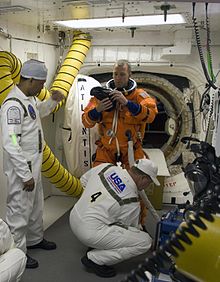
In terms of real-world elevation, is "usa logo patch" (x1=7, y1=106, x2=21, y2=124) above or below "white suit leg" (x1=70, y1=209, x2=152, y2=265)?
above

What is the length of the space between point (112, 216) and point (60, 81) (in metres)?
1.70

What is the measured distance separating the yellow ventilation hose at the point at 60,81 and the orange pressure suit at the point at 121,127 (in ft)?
1.37

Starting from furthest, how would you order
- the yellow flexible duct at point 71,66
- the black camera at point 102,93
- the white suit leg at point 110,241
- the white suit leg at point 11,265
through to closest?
the yellow flexible duct at point 71,66, the black camera at point 102,93, the white suit leg at point 110,241, the white suit leg at point 11,265

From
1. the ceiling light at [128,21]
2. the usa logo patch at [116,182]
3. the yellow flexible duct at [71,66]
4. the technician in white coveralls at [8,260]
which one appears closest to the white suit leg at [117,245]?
the usa logo patch at [116,182]

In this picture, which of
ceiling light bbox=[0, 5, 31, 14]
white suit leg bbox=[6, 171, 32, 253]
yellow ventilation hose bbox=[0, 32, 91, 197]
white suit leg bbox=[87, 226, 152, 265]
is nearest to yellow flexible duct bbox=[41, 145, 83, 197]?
yellow ventilation hose bbox=[0, 32, 91, 197]

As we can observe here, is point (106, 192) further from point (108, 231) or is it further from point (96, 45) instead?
point (96, 45)

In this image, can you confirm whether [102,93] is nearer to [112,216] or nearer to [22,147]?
[22,147]

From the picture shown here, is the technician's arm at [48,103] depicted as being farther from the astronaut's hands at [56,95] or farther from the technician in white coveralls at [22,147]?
the technician in white coveralls at [22,147]

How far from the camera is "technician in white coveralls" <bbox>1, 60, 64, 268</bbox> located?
2430mm

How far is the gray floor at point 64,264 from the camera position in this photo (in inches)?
97.3

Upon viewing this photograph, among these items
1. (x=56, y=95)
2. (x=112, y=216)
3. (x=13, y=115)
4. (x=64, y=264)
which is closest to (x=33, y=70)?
(x=13, y=115)

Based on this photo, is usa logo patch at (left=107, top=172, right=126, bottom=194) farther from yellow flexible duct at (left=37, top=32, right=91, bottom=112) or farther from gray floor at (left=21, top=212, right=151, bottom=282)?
yellow flexible duct at (left=37, top=32, right=91, bottom=112)

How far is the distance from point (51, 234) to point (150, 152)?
5.71 ft

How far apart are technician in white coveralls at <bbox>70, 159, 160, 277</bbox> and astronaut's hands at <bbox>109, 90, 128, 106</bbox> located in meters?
0.73
